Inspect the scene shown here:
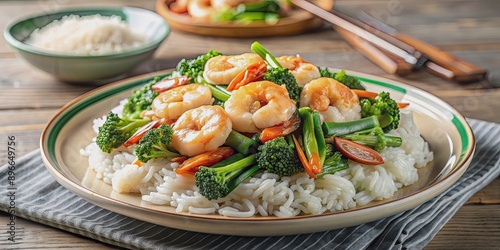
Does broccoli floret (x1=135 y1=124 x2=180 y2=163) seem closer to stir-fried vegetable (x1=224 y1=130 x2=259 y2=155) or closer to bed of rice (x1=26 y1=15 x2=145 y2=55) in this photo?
stir-fried vegetable (x1=224 y1=130 x2=259 y2=155)

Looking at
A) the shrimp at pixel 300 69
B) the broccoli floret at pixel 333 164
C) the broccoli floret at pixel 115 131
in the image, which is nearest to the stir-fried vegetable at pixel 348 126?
the broccoli floret at pixel 333 164

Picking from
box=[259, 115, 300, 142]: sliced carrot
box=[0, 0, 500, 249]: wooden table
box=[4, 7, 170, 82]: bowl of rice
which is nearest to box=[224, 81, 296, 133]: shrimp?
box=[259, 115, 300, 142]: sliced carrot

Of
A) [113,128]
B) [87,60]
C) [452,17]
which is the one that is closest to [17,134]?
[87,60]

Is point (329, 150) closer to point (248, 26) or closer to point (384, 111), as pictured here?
point (384, 111)

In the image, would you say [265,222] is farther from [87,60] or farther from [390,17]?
[390,17]

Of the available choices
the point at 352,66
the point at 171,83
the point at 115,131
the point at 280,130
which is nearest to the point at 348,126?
the point at 280,130

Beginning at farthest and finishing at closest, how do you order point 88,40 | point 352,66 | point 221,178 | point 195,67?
point 352,66 → point 88,40 → point 195,67 → point 221,178
